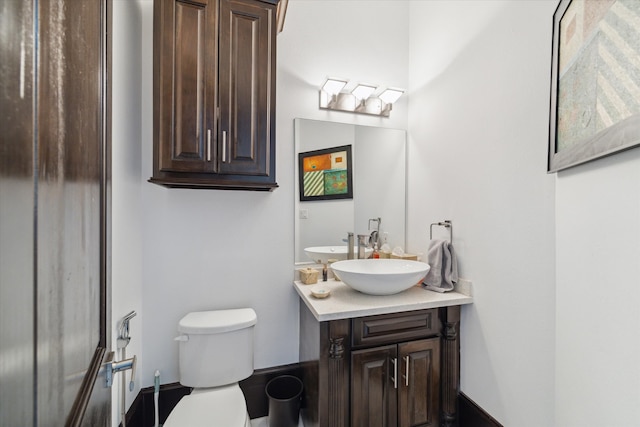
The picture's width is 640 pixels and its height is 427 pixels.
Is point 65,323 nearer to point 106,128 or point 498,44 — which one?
point 106,128

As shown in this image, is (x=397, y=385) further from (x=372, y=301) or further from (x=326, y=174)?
(x=326, y=174)

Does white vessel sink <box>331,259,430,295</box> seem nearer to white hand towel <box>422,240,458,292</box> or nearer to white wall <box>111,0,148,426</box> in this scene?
white hand towel <box>422,240,458,292</box>

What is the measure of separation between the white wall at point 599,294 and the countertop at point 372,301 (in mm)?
597

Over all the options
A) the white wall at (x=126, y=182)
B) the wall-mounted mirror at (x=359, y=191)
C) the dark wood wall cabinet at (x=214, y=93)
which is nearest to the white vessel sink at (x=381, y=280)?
the wall-mounted mirror at (x=359, y=191)

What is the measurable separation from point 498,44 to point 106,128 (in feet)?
5.73

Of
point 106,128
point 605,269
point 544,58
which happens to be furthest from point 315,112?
point 605,269

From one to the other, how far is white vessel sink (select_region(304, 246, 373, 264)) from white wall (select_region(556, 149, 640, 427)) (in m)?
1.21

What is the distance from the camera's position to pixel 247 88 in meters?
1.49

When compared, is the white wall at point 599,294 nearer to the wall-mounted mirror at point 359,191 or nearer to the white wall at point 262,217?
the wall-mounted mirror at point 359,191

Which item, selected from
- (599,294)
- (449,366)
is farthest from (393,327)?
(599,294)

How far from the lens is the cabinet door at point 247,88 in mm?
1454

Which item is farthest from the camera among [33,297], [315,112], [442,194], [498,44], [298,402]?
[315,112]

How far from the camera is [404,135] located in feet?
7.18

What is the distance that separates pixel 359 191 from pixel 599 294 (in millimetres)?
1434
